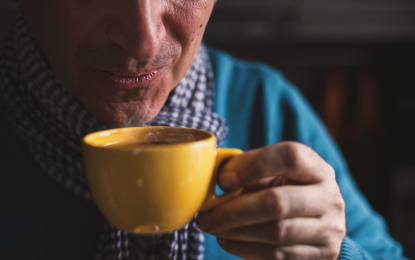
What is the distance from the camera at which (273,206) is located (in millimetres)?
456

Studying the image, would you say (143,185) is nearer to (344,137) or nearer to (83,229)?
(83,229)

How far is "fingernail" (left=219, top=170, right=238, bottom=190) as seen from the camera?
0.45 meters

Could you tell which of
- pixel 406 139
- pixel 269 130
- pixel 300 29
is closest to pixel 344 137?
pixel 406 139

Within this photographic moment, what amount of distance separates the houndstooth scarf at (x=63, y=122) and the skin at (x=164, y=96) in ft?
0.42

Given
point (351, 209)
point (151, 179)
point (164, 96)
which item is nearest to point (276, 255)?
point (151, 179)

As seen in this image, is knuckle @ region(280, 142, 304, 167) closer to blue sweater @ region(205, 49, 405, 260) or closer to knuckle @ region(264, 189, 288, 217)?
knuckle @ region(264, 189, 288, 217)

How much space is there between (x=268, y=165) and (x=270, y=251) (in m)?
0.14

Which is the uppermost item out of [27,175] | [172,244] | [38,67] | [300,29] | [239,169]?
[300,29]

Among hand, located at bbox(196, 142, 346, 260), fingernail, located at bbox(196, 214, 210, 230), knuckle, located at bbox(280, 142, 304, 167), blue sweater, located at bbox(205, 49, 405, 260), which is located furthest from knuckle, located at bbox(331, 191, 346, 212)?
blue sweater, located at bbox(205, 49, 405, 260)

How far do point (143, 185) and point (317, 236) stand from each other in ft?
0.96

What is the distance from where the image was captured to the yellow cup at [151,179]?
1.26 feet

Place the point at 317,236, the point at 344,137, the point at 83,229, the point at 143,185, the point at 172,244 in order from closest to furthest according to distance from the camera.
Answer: the point at 143,185
the point at 317,236
the point at 172,244
the point at 83,229
the point at 344,137

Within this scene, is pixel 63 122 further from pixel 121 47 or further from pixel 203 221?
pixel 203 221

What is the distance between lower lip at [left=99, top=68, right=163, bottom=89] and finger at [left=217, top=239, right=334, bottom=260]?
0.99 ft
